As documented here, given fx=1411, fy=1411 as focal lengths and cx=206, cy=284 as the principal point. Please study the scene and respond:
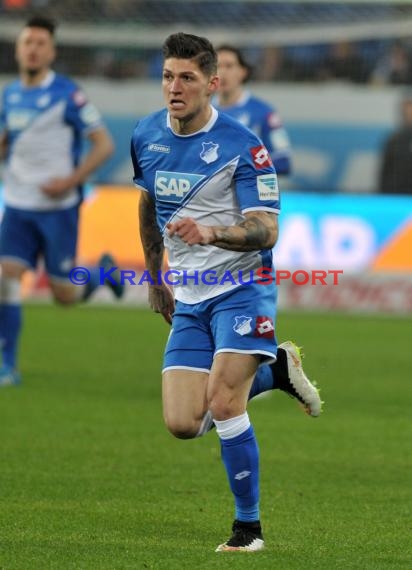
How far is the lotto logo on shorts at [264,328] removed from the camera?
586 centimetres

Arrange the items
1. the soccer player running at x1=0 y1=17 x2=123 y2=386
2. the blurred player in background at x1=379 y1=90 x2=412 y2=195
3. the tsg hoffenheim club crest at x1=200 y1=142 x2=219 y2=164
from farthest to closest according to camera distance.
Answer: the blurred player in background at x1=379 y1=90 x2=412 y2=195
the soccer player running at x1=0 y1=17 x2=123 y2=386
the tsg hoffenheim club crest at x1=200 y1=142 x2=219 y2=164

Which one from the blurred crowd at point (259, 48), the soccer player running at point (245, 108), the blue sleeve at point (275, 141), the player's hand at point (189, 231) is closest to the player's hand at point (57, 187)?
the soccer player running at point (245, 108)

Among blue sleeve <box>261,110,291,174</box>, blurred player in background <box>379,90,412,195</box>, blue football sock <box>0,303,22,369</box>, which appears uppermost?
blue sleeve <box>261,110,291,174</box>

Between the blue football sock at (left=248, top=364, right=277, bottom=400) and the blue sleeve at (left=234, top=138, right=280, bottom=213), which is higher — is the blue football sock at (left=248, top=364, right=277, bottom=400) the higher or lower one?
the lower one

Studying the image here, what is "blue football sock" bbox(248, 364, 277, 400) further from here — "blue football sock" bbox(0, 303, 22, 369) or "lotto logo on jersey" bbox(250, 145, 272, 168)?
"blue football sock" bbox(0, 303, 22, 369)

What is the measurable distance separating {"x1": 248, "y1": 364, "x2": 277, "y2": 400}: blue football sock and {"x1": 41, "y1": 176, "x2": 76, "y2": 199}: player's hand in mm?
5360

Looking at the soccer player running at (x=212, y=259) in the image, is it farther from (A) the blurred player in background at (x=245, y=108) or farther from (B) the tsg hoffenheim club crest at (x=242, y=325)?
(A) the blurred player in background at (x=245, y=108)

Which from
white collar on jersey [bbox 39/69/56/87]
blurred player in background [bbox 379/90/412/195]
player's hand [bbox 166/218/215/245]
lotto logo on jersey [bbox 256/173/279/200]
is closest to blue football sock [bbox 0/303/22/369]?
white collar on jersey [bbox 39/69/56/87]

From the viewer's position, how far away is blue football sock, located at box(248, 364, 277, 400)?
248 inches

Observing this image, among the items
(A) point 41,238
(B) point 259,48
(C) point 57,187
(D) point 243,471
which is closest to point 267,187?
(D) point 243,471

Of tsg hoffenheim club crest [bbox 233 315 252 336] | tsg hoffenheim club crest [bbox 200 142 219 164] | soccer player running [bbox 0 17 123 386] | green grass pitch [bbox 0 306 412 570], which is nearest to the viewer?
green grass pitch [bbox 0 306 412 570]

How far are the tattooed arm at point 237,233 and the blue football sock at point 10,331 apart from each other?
227 inches

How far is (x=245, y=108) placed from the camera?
11125mm

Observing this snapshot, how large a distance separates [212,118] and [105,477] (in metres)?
2.27
